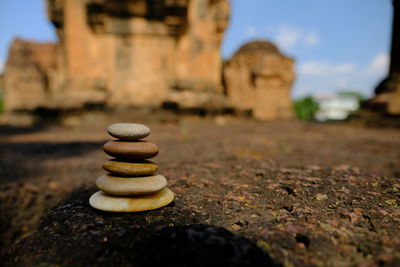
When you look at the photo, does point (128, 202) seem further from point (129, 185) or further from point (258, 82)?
point (258, 82)

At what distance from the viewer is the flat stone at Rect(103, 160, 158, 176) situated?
90 centimetres

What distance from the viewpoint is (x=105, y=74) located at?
5160 mm

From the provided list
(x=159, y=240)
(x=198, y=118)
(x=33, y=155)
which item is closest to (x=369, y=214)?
(x=159, y=240)

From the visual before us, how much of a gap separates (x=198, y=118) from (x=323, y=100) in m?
54.2

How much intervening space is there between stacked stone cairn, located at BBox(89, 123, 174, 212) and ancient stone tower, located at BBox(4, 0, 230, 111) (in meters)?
4.00

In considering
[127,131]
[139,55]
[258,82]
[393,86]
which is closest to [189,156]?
[127,131]

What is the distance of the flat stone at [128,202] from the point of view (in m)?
0.83

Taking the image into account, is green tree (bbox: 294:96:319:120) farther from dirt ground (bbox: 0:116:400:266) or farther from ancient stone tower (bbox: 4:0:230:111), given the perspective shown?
dirt ground (bbox: 0:116:400:266)

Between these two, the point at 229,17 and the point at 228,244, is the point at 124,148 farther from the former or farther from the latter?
the point at 229,17

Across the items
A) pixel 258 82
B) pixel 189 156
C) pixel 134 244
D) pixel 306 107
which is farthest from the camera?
pixel 306 107

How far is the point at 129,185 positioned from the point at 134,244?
26cm

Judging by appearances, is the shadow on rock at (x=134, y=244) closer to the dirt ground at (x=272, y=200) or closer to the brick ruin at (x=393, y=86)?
the dirt ground at (x=272, y=200)

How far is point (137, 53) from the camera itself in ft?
17.0

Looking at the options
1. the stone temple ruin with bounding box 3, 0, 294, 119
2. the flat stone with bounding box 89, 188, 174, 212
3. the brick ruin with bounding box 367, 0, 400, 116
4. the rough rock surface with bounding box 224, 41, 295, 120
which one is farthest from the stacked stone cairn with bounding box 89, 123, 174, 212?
the rough rock surface with bounding box 224, 41, 295, 120
